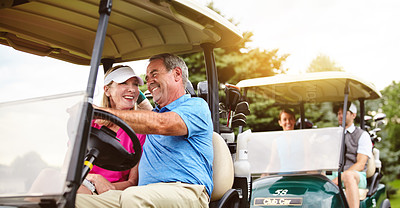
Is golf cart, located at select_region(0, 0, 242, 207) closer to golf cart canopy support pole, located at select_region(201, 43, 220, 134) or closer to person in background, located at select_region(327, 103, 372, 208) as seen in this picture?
golf cart canopy support pole, located at select_region(201, 43, 220, 134)

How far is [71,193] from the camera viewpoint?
1543mm

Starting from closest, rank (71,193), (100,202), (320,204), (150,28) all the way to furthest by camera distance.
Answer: (71,193)
(100,202)
(150,28)
(320,204)

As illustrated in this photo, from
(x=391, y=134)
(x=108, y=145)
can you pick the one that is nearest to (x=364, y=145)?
(x=108, y=145)

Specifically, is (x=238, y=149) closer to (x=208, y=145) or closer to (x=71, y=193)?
(x=208, y=145)

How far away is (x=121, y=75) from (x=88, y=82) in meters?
1.23

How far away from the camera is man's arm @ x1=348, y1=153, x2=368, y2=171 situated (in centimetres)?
538

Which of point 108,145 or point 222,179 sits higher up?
point 108,145

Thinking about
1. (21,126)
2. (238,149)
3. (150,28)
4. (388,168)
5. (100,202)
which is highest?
(150,28)

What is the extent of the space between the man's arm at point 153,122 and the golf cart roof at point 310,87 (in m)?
2.64

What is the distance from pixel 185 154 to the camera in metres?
2.52

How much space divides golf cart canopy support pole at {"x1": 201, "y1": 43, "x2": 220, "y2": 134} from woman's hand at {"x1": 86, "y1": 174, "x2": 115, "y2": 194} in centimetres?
85

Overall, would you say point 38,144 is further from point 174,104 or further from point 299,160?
point 299,160

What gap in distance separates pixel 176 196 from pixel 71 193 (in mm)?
840

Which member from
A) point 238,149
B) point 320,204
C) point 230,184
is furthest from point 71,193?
point 320,204
